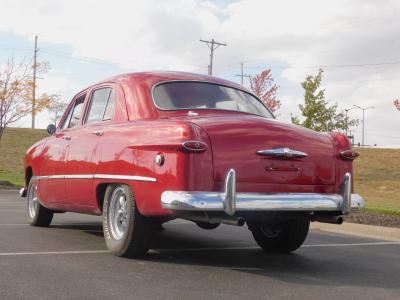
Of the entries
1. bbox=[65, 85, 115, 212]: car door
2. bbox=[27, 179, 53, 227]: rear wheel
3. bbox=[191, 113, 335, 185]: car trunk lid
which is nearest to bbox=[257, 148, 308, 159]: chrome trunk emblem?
bbox=[191, 113, 335, 185]: car trunk lid

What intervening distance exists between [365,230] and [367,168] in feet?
83.9

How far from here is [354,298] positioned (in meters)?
4.41

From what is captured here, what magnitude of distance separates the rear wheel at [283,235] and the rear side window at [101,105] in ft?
7.12

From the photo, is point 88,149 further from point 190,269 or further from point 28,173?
point 28,173

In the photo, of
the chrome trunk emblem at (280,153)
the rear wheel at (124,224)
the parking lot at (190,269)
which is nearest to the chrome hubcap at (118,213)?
the rear wheel at (124,224)

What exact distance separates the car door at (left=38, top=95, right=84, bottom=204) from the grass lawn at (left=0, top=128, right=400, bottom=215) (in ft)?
45.3

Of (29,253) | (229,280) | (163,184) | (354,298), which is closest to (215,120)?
(163,184)

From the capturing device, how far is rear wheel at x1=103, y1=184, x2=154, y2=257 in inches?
215

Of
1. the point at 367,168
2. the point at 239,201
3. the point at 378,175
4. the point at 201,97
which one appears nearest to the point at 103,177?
the point at 201,97

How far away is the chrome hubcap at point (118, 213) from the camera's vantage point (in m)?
5.79

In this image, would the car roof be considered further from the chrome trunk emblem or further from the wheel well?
the wheel well

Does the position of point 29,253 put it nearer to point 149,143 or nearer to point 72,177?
point 72,177

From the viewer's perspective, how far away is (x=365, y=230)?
30.8 feet

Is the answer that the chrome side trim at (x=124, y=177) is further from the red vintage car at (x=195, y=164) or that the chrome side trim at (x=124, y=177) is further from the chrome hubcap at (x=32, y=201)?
the chrome hubcap at (x=32, y=201)
